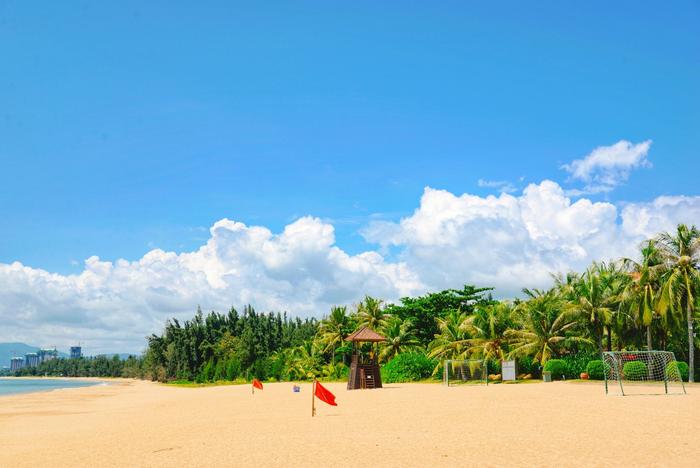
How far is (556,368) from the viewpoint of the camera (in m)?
32.8

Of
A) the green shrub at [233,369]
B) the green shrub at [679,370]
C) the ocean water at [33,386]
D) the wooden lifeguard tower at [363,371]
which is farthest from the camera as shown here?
the ocean water at [33,386]

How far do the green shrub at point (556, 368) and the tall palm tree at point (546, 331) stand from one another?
898mm

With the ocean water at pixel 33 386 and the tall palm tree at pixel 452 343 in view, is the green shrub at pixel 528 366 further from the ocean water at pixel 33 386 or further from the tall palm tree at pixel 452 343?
the ocean water at pixel 33 386

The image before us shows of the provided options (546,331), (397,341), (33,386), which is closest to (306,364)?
(397,341)

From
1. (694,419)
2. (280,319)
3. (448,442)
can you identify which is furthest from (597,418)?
(280,319)

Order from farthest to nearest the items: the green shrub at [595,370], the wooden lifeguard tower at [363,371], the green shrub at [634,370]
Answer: the green shrub at [595,370]
the wooden lifeguard tower at [363,371]
the green shrub at [634,370]

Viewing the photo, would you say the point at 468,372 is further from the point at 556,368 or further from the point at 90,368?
the point at 90,368

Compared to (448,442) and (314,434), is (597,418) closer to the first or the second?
(448,442)

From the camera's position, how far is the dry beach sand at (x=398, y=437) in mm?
9984

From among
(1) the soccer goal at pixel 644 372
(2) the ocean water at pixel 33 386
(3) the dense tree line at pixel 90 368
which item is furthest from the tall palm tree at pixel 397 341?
(3) the dense tree line at pixel 90 368

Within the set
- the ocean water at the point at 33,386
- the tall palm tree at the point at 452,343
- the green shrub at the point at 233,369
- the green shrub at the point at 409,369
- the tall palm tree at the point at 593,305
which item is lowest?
the ocean water at the point at 33,386

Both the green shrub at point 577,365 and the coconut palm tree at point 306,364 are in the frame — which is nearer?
the green shrub at point 577,365

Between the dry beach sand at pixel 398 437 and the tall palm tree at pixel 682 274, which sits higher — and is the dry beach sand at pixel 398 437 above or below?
below

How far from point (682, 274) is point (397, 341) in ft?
65.5
